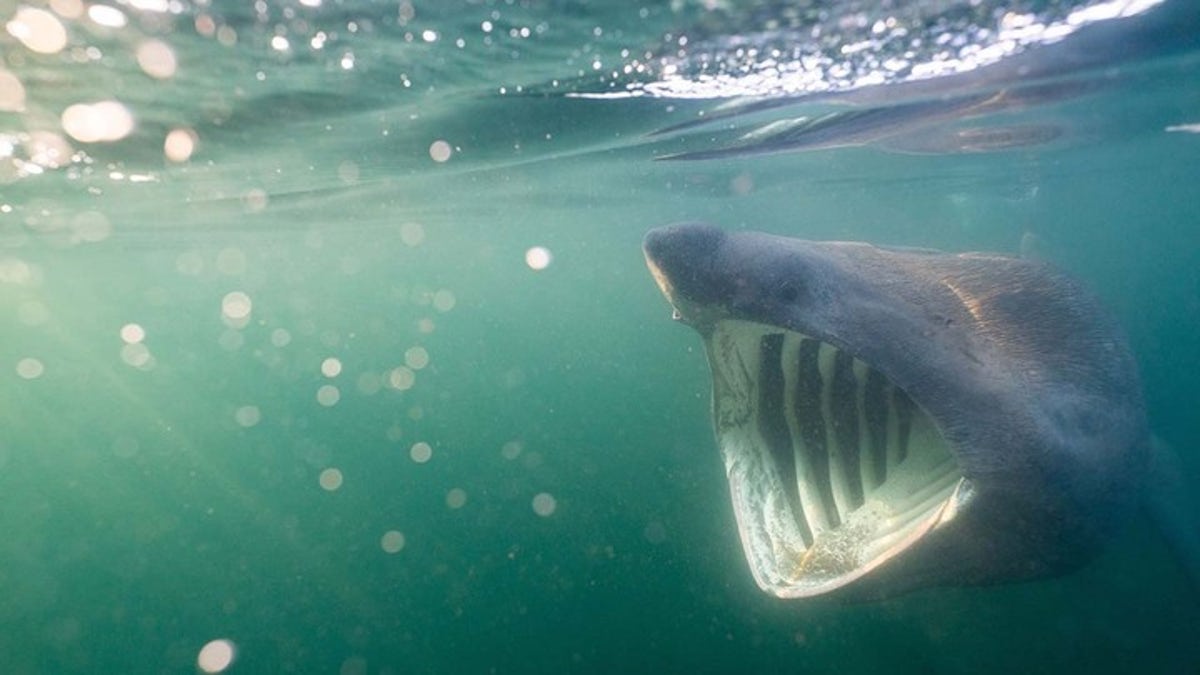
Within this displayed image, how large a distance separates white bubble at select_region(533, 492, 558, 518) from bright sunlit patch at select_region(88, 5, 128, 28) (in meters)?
19.0

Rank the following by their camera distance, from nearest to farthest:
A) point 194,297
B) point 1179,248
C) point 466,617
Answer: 1. point 466,617
2. point 194,297
3. point 1179,248

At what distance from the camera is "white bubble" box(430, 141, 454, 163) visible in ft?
39.8

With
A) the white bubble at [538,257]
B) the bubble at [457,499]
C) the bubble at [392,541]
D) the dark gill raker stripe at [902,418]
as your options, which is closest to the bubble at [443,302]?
the white bubble at [538,257]

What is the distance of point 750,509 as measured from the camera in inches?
189

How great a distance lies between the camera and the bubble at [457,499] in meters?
26.9

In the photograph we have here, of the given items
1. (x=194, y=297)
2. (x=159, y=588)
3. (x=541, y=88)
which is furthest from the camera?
(x=194, y=297)

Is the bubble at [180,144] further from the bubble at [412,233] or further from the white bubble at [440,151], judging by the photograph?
the bubble at [412,233]

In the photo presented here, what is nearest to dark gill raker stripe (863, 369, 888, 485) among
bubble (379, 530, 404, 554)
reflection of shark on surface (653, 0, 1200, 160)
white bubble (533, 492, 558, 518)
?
reflection of shark on surface (653, 0, 1200, 160)

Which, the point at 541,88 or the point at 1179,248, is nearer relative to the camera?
the point at 541,88

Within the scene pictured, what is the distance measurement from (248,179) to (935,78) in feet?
37.1

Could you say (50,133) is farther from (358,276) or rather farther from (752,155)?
(358,276)

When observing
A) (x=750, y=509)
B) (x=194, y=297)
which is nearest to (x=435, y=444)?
(x=194, y=297)

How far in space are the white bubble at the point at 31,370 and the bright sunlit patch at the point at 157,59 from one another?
13144 cm

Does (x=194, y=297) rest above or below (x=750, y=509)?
below
